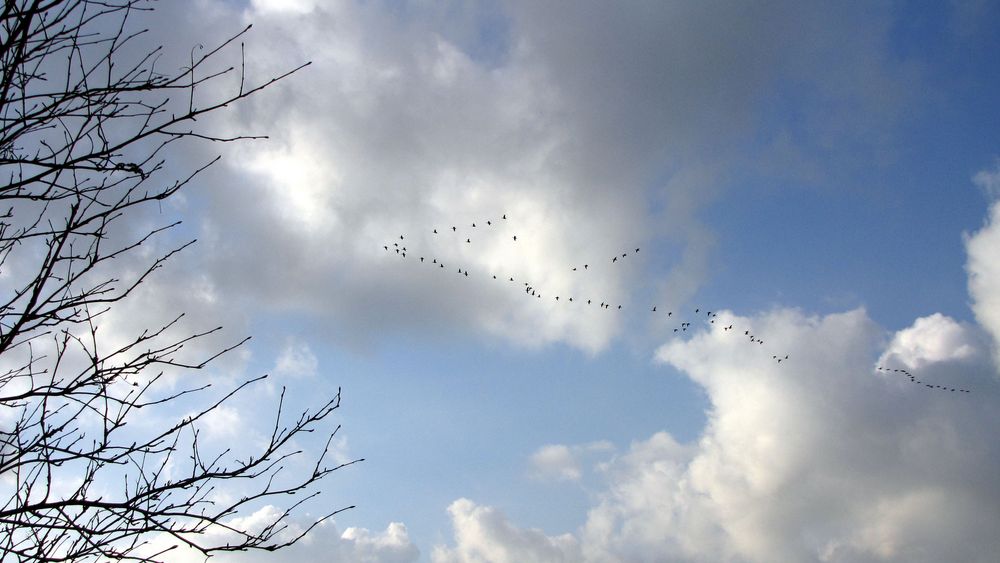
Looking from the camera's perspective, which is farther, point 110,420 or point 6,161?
point 110,420

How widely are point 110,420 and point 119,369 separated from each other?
44 cm

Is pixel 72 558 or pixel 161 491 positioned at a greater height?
pixel 161 491

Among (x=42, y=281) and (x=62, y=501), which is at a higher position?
(x=42, y=281)

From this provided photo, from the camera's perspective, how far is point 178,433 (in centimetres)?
545

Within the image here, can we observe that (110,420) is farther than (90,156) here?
Yes

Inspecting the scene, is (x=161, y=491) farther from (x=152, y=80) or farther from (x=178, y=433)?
(x=152, y=80)

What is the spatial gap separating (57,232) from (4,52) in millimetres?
1306

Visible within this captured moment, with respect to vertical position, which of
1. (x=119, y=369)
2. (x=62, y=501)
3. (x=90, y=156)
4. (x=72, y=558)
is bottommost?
(x=72, y=558)

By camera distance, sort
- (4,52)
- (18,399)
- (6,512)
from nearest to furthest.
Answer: (4,52) < (6,512) < (18,399)

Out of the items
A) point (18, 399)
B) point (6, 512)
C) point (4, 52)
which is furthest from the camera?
point (18, 399)

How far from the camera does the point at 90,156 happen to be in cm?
500

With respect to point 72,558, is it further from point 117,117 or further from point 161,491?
point 117,117

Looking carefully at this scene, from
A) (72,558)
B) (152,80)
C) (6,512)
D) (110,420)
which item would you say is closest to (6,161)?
(152,80)

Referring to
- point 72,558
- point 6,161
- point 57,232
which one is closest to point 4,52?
point 6,161
